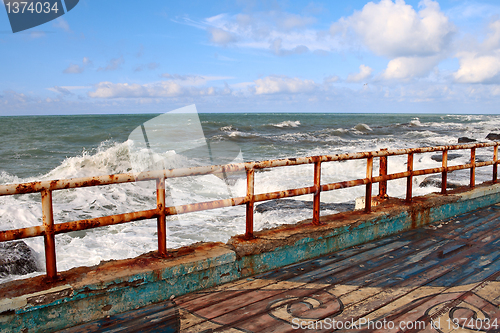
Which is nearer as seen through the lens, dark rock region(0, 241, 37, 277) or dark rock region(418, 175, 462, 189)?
dark rock region(0, 241, 37, 277)

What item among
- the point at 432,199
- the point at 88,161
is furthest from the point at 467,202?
the point at 88,161

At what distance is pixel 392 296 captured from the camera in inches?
103

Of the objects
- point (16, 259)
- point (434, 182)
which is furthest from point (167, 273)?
point (434, 182)

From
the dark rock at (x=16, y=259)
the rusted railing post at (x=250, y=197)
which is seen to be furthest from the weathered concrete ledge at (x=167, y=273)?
the dark rock at (x=16, y=259)

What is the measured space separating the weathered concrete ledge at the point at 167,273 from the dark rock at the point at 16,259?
326 centimetres

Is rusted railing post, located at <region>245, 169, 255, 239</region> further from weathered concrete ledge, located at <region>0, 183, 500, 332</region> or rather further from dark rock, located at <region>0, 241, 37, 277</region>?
dark rock, located at <region>0, 241, 37, 277</region>

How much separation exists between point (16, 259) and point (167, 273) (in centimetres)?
375

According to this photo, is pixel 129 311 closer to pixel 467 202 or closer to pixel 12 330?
pixel 12 330

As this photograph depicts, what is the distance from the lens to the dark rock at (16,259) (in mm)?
5008

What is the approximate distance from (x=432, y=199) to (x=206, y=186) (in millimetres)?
7549

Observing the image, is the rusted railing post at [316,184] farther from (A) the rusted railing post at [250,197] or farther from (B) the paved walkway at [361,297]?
(A) the rusted railing post at [250,197]

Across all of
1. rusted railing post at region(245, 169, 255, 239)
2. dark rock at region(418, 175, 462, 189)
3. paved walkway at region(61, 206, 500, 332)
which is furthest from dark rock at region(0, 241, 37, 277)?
dark rock at region(418, 175, 462, 189)

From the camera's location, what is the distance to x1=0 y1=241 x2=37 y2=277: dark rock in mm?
5008

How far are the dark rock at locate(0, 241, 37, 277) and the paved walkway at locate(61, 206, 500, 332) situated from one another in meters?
3.59
